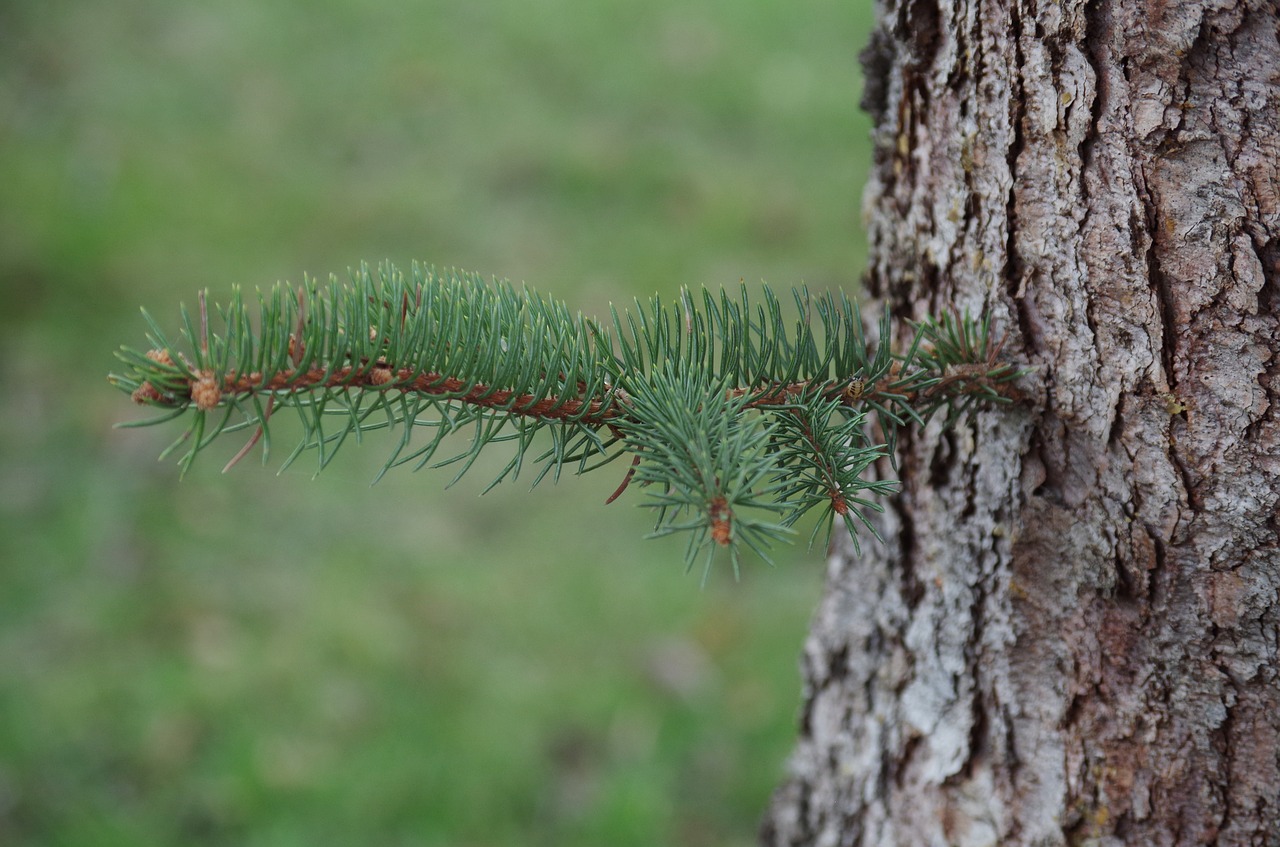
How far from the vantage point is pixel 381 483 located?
2.79 metres

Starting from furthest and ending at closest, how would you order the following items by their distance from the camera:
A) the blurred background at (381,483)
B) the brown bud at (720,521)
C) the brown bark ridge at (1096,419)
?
the blurred background at (381,483) → the brown bark ridge at (1096,419) → the brown bud at (720,521)

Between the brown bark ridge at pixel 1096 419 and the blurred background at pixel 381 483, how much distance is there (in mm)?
1068

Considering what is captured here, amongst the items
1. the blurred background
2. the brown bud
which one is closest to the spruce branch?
the brown bud

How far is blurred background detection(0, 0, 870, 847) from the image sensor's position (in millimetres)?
2115

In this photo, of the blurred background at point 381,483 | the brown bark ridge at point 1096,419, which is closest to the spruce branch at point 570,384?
the brown bark ridge at point 1096,419

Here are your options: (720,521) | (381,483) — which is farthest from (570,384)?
(381,483)

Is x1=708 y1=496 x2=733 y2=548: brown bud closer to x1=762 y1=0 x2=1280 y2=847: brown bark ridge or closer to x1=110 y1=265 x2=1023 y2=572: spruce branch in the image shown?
x1=110 y1=265 x2=1023 y2=572: spruce branch

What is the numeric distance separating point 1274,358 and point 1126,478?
15 centimetres

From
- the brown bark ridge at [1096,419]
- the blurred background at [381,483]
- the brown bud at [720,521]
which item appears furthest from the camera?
the blurred background at [381,483]

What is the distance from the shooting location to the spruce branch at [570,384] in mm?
651

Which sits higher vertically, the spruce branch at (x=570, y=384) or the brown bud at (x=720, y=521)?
the spruce branch at (x=570, y=384)

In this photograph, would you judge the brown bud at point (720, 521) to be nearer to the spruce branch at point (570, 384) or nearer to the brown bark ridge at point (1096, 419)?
the spruce branch at point (570, 384)

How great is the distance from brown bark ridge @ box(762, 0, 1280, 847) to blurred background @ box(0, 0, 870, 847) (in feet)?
3.50

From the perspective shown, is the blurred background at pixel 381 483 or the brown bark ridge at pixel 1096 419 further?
the blurred background at pixel 381 483
